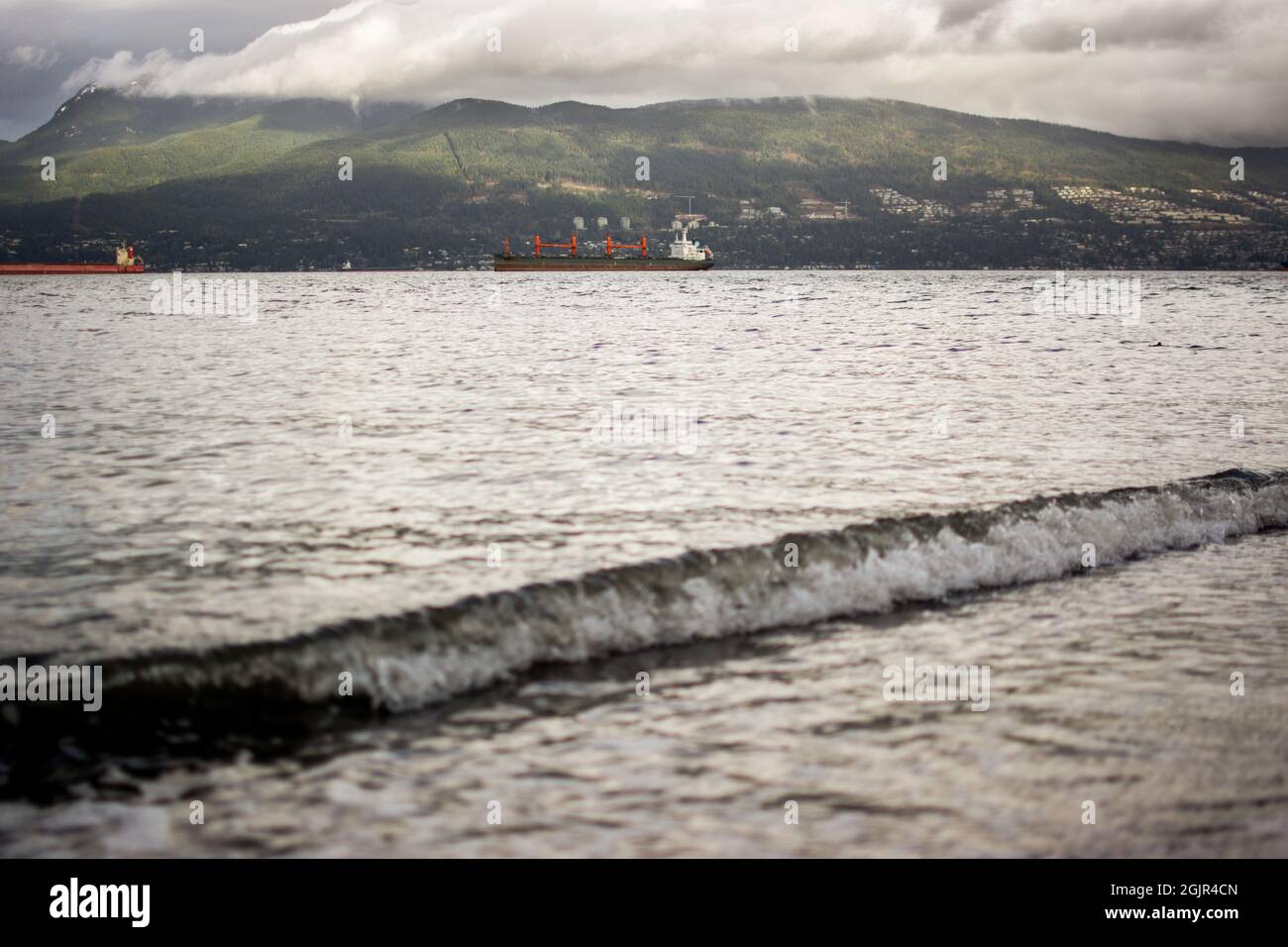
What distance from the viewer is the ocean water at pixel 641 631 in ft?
14.4

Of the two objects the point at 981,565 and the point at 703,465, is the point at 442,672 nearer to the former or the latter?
the point at 981,565

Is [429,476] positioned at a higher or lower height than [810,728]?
higher

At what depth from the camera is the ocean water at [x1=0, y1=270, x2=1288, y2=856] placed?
173 inches

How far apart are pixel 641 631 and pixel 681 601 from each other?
465 mm

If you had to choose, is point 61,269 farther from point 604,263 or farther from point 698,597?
point 698,597

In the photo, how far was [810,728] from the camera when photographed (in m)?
5.27

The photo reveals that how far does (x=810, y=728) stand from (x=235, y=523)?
18.4 feet

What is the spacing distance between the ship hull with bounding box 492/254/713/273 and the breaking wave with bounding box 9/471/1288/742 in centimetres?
15798

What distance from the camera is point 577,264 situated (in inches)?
6531

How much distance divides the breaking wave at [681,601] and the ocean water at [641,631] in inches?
0.9
